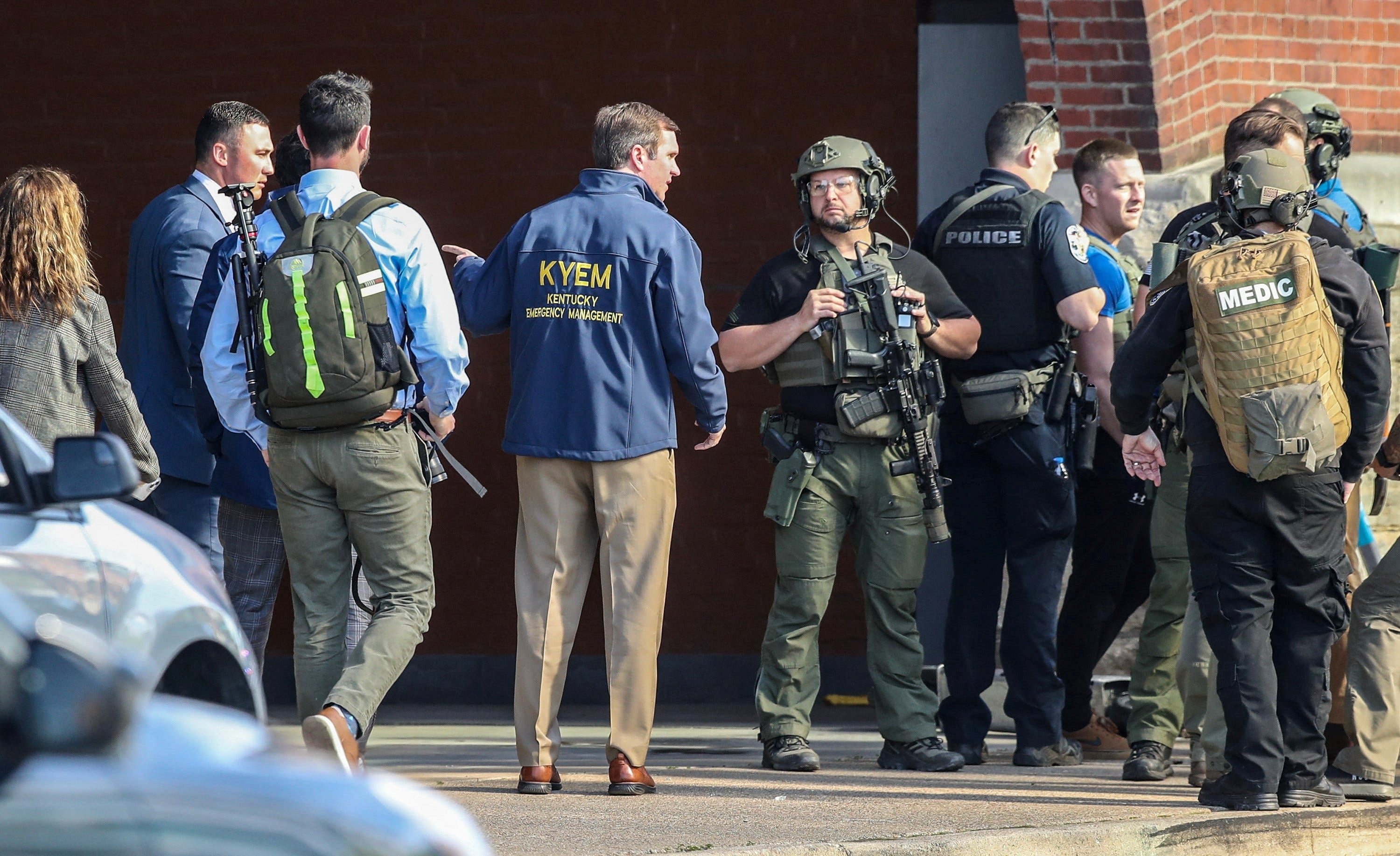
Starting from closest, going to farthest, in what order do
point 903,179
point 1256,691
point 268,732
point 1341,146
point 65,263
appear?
point 268,732, point 1256,691, point 65,263, point 1341,146, point 903,179

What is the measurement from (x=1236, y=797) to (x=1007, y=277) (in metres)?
2.18

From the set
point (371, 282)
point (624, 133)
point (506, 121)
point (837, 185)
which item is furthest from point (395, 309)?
point (506, 121)

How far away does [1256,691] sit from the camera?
520 centimetres

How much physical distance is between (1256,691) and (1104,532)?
1.81 meters

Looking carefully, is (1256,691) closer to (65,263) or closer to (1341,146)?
(1341,146)

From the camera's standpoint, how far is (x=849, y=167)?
628 cm

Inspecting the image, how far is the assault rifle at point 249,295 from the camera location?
517cm

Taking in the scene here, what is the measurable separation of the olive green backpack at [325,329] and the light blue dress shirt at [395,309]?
0.09 metres

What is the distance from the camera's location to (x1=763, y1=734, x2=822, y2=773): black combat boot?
6348 mm

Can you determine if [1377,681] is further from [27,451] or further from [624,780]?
[27,451]

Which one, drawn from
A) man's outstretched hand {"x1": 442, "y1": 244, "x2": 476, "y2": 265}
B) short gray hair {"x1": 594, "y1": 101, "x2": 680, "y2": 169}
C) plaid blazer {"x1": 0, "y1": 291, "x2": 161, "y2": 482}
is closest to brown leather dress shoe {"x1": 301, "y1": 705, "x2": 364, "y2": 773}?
plaid blazer {"x1": 0, "y1": 291, "x2": 161, "y2": 482}

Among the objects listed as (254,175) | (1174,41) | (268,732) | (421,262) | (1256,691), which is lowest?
(1256,691)

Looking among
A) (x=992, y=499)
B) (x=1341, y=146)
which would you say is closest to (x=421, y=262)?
(x=992, y=499)

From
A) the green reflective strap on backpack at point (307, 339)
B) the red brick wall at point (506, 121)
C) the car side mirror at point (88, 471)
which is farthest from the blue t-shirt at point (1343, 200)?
the car side mirror at point (88, 471)
